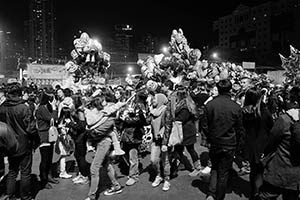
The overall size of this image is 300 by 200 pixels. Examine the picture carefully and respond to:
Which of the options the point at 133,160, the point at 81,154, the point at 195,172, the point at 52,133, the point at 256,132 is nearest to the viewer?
the point at 256,132

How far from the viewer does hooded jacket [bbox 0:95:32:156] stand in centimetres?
394

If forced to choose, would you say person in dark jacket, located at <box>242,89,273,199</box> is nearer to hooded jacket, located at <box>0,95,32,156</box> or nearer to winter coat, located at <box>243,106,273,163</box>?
winter coat, located at <box>243,106,273,163</box>

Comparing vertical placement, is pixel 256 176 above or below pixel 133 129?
below

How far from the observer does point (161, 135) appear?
4590 millimetres

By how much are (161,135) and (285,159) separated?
218cm

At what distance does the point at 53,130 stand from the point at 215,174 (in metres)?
3.11

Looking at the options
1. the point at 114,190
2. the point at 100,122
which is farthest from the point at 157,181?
the point at 100,122

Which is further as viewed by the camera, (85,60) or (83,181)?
(85,60)

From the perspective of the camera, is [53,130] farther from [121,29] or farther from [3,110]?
[121,29]

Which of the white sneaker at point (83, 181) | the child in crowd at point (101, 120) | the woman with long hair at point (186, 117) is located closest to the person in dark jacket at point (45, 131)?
the white sneaker at point (83, 181)

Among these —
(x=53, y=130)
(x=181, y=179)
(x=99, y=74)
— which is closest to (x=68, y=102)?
(x=53, y=130)

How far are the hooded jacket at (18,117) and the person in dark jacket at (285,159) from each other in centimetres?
361

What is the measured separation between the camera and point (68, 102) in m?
5.35

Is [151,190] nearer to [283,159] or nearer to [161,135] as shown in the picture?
[161,135]
